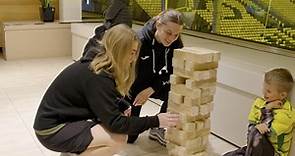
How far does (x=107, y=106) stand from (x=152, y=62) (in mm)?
836

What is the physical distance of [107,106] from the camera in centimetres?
173

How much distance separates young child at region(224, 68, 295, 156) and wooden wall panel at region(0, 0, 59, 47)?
4053 millimetres

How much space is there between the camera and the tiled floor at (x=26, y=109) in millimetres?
2518

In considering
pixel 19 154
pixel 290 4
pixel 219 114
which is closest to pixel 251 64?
pixel 219 114

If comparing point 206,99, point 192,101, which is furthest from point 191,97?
point 206,99

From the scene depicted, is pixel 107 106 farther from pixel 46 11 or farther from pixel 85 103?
pixel 46 11

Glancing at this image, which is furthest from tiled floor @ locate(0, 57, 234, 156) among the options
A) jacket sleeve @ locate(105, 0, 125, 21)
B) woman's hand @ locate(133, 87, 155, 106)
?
jacket sleeve @ locate(105, 0, 125, 21)

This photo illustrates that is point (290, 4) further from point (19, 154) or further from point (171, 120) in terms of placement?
point (19, 154)

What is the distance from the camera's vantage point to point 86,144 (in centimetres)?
184

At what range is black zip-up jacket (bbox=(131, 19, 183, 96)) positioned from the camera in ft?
8.07

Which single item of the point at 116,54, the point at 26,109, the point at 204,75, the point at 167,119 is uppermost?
the point at 116,54

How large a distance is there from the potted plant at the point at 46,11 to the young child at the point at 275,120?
3.67 meters

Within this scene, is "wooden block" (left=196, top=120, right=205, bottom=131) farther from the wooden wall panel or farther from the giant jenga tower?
the wooden wall panel

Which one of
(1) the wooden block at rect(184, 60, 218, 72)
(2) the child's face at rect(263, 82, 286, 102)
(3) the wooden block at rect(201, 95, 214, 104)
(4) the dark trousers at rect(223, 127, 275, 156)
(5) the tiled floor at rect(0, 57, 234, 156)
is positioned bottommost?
(5) the tiled floor at rect(0, 57, 234, 156)
